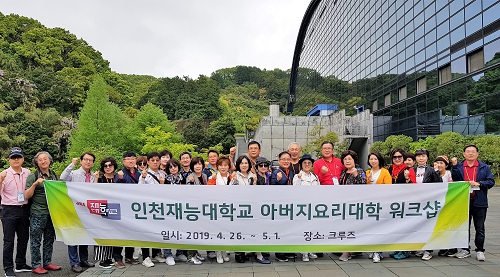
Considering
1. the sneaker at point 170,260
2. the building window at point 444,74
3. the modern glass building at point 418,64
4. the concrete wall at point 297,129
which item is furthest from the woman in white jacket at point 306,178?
the concrete wall at point 297,129

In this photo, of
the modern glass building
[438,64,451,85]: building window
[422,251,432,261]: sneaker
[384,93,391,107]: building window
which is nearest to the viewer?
[422,251,432,261]: sneaker

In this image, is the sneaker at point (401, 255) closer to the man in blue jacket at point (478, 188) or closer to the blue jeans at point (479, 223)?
the man in blue jacket at point (478, 188)

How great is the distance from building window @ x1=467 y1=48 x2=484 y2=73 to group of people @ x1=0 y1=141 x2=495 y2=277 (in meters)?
17.0

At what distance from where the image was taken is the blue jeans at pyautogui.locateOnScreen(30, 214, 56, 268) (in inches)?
185

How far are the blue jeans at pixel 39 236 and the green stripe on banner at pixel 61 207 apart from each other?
95 millimetres

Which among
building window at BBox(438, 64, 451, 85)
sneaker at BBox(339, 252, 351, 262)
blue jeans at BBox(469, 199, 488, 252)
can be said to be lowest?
sneaker at BBox(339, 252, 351, 262)

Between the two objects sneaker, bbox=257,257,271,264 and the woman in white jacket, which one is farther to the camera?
the woman in white jacket

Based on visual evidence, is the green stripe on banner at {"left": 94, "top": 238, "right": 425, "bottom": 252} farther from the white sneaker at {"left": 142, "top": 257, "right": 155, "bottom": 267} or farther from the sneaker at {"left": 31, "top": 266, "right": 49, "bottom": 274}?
the sneaker at {"left": 31, "top": 266, "right": 49, "bottom": 274}

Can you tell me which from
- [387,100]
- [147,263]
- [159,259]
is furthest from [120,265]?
[387,100]

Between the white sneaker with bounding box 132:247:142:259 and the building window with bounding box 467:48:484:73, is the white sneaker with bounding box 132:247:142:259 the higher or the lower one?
the lower one

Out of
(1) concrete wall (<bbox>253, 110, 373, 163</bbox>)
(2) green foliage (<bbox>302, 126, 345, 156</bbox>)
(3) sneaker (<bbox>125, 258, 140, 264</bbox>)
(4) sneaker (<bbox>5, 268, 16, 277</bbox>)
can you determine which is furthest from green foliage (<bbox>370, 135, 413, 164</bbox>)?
(4) sneaker (<bbox>5, 268, 16, 277</bbox>)

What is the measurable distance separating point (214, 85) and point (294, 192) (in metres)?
63.7

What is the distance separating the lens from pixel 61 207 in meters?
4.94

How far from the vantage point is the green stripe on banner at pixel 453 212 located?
488 centimetres
